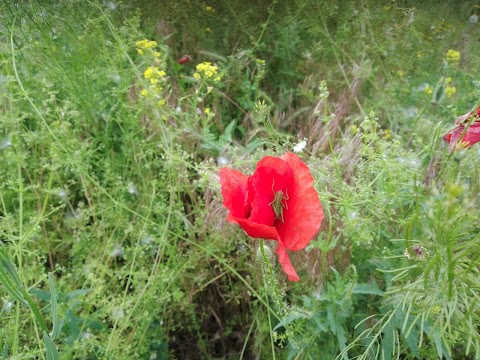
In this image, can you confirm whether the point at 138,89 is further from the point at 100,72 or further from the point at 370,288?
the point at 370,288

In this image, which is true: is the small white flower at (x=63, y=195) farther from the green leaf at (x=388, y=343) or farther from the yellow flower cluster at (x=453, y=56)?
the yellow flower cluster at (x=453, y=56)

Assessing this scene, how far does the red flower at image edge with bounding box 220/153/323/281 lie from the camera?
74 centimetres

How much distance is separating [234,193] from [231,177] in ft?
0.10

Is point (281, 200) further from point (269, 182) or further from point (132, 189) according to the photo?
point (132, 189)

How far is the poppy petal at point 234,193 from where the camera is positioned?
730mm

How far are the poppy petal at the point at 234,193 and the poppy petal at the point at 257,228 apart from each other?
2 cm

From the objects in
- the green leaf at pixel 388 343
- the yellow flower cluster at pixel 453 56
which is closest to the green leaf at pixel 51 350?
the green leaf at pixel 388 343

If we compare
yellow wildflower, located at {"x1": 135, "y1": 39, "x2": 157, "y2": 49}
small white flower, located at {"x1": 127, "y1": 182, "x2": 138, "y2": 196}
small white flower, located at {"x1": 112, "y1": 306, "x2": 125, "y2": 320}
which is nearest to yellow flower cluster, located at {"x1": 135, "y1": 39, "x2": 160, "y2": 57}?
yellow wildflower, located at {"x1": 135, "y1": 39, "x2": 157, "y2": 49}

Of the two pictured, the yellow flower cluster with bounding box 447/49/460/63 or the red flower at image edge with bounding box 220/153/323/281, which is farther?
the yellow flower cluster with bounding box 447/49/460/63

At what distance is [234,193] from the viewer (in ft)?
2.47

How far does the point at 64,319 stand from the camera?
1142mm

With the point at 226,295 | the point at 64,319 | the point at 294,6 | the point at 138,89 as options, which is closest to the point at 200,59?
the point at 138,89

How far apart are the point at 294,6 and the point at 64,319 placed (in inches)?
47.4

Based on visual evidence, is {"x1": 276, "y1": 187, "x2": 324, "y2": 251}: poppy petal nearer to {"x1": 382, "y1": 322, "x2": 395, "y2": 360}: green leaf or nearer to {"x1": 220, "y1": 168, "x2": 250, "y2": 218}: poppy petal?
{"x1": 220, "y1": 168, "x2": 250, "y2": 218}: poppy petal
